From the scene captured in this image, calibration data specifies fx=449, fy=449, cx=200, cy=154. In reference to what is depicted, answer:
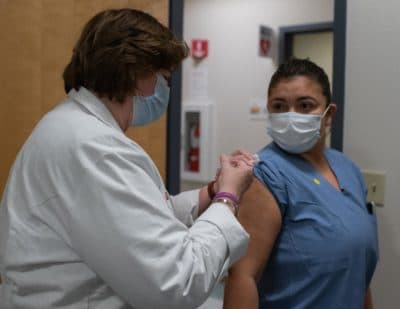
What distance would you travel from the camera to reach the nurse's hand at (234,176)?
3.15 feet

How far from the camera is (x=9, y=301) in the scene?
83 centimetres

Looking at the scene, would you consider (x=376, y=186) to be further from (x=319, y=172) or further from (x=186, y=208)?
(x=186, y=208)

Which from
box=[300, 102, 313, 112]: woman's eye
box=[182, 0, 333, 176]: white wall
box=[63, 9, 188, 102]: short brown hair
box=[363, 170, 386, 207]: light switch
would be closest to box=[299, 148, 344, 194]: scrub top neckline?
box=[300, 102, 313, 112]: woman's eye

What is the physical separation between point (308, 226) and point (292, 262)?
10 cm

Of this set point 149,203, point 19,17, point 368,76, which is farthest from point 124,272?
point 368,76

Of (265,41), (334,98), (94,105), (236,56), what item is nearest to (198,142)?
(236,56)

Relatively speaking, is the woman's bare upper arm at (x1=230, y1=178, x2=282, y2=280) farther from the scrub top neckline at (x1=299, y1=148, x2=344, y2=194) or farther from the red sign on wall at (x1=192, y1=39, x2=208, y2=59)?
the red sign on wall at (x1=192, y1=39, x2=208, y2=59)

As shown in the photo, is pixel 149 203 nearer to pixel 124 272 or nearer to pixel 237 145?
pixel 124 272

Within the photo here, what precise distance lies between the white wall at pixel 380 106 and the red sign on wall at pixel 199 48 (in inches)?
74.4

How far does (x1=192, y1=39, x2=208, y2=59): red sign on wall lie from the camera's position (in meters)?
3.46

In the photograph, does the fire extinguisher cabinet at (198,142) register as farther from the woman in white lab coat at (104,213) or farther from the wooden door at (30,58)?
the woman in white lab coat at (104,213)

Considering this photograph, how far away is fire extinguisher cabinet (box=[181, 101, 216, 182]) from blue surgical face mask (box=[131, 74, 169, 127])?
241cm

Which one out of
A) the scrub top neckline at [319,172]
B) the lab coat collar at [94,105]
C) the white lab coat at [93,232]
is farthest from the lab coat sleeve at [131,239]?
the scrub top neckline at [319,172]

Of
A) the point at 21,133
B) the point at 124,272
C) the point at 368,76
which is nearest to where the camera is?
the point at 124,272
